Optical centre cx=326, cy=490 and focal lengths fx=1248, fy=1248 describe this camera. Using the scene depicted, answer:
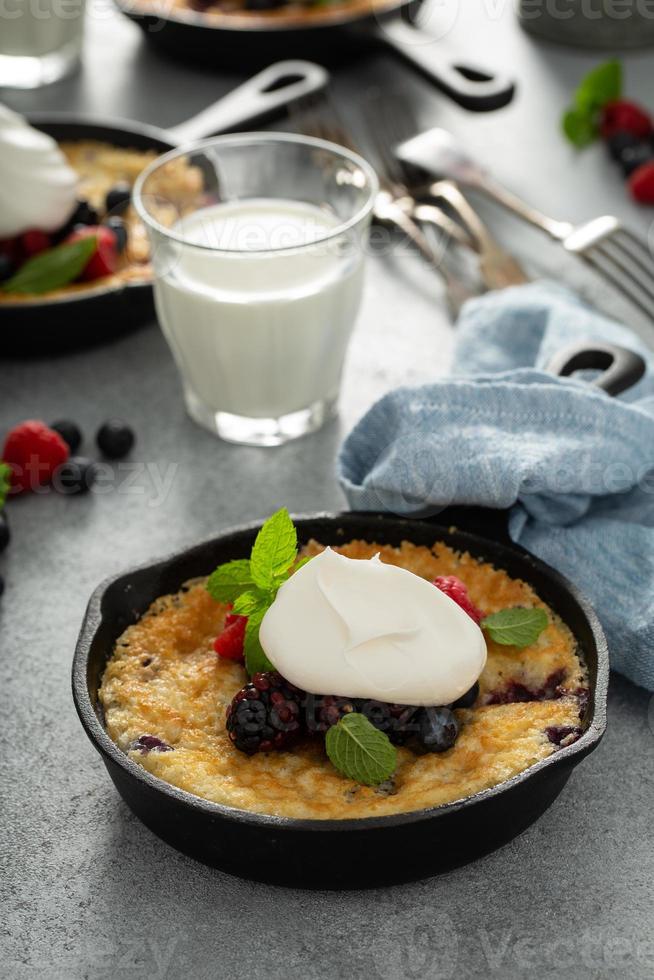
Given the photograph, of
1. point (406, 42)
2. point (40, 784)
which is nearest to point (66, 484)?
point (40, 784)

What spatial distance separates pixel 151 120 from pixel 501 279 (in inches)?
45.7

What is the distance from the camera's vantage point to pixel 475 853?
1.34m

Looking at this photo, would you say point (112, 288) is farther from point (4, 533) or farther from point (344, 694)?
point (344, 694)

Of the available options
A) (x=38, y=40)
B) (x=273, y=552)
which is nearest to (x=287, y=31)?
(x=38, y=40)

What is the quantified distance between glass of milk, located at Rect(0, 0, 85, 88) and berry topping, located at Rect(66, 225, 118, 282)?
36.2 inches

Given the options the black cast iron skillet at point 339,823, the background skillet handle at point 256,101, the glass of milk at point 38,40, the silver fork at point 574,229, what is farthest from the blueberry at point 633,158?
the black cast iron skillet at point 339,823

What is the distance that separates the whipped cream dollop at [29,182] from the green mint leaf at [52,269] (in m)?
0.10

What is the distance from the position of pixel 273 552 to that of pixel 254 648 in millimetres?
115

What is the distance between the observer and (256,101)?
2637 mm

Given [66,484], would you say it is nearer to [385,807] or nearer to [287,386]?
[287,386]

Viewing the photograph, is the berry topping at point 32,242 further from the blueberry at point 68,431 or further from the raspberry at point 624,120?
the raspberry at point 624,120

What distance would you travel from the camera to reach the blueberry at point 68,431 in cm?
207

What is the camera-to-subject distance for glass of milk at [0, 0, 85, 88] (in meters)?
2.94

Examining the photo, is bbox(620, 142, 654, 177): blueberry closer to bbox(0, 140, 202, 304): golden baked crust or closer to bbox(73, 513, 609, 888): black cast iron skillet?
bbox(0, 140, 202, 304): golden baked crust
